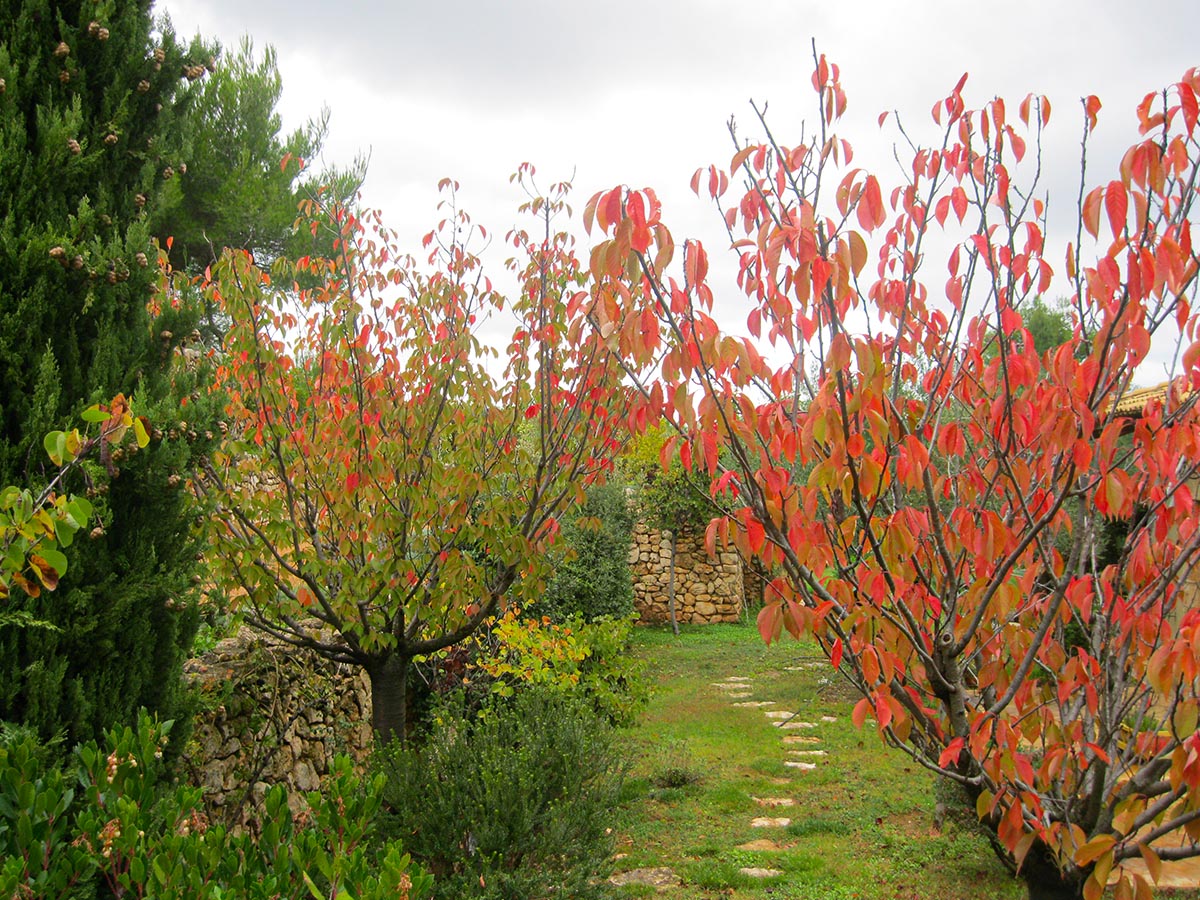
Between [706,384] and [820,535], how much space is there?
0.55m

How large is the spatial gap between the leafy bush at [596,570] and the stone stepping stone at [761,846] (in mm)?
4812

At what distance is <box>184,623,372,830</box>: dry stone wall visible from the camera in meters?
4.44

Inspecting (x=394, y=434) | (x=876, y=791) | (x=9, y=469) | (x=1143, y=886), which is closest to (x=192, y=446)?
(x=9, y=469)

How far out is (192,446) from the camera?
3.27m

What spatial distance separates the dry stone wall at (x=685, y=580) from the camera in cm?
1731

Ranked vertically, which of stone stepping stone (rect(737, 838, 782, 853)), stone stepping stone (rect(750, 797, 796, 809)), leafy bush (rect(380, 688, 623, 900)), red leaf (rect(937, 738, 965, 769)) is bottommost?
stone stepping stone (rect(750, 797, 796, 809))

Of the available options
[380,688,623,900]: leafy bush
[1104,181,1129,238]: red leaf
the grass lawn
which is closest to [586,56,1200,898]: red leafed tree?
[1104,181,1129,238]: red leaf

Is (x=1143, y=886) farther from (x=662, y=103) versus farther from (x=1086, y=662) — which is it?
(x=662, y=103)

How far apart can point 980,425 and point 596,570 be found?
9.41 meters

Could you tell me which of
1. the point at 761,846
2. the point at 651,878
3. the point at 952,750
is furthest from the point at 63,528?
the point at 761,846

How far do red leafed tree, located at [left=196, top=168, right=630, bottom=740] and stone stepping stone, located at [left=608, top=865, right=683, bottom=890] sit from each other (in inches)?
63.7

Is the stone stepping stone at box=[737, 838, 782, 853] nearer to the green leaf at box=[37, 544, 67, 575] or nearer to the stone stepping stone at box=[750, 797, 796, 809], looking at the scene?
the stone stepping stone at box=[750, 797, 796, 809]

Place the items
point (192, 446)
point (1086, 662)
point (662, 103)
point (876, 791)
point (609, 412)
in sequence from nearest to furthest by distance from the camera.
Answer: point (1086, 662)
point (192, 446)
point (662, 103)
point (609, 412)
point (876, 791)

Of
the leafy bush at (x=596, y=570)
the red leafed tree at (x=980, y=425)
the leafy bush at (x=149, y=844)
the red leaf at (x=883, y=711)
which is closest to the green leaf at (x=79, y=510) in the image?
the leafy bush at (x=149, y=844)
